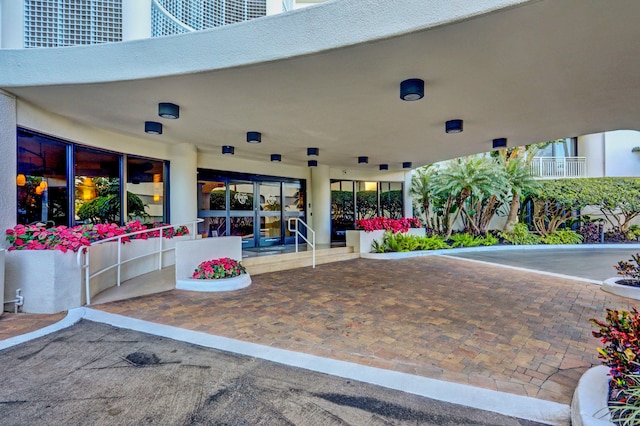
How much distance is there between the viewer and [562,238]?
13336 mm

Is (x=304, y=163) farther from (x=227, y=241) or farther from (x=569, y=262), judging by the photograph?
(x=569, y=262)

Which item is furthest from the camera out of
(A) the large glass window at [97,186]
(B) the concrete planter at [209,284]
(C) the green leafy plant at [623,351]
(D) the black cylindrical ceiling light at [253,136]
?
(D) the black cylindrical ceiling light at [253,136]

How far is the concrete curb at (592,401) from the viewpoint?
6.21 feet

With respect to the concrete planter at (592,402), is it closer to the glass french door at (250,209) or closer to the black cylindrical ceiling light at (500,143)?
the black cylindrical ceiling light at (500,143)

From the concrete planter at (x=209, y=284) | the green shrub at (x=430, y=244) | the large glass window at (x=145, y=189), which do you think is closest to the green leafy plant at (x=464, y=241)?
the green shrub at (x=430, y=244)

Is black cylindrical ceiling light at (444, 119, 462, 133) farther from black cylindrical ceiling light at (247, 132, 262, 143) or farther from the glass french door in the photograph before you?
the glass french door

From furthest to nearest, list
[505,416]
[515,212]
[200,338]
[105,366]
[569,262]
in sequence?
[515,212] < [569,262] < [200,338] < [105,366] < [505,416]

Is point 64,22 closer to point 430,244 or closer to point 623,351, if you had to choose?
→ point 623,351

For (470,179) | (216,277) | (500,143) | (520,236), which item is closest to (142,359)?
(216,277)

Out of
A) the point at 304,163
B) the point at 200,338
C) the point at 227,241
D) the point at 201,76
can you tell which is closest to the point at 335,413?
the point at 200,338

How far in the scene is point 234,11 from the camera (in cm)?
731

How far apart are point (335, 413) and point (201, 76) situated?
148 inches

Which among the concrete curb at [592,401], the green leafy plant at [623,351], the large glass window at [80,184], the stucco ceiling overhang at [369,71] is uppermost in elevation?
the stucco ceiling overhang at [369,71]

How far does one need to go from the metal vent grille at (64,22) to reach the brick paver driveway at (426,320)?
16.7 feet
